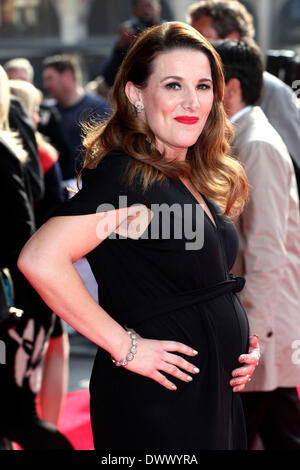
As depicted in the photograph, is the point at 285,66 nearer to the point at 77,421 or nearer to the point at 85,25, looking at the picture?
the point at 77,421

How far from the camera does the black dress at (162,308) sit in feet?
6.12

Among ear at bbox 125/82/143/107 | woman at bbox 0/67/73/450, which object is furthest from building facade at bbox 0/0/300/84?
ear at bbox 125/82/143/107

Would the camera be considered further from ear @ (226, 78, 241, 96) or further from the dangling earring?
the dangling earring

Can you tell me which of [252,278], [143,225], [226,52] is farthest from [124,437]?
[226,52]

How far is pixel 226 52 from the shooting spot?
291 cm

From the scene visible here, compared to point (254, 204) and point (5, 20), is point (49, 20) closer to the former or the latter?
point (5, 20)

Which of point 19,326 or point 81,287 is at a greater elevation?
point 81,287

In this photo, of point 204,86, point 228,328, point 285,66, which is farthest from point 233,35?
point 228,328

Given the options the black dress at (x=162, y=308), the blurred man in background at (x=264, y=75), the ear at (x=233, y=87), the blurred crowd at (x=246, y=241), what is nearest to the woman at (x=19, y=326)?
the blurred crowd at (x=246, y=241)

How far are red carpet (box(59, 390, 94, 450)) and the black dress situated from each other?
5.93 ft

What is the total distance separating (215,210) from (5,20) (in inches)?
1009

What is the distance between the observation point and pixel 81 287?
1.85 m

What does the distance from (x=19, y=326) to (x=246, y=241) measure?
3.40 feet

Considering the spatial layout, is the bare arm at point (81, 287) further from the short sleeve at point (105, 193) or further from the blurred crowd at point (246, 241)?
the blurred crowd at point (246, 241)
